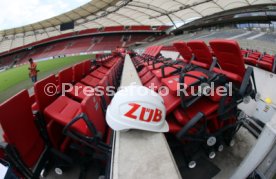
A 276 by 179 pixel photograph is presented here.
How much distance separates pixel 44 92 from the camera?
196 cm

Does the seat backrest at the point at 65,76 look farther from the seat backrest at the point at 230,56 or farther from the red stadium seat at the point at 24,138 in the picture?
the seat backrest at the point at 230,56

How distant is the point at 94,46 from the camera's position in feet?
105

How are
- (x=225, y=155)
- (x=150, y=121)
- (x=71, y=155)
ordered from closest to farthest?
(x=150, y=121) → (x=71, y=155) → (x=225, y=155)

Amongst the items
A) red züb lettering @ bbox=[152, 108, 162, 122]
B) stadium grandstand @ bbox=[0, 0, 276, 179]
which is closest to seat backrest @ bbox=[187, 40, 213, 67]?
stadium grandstand @ bbox=[0, 0, 276, 179]

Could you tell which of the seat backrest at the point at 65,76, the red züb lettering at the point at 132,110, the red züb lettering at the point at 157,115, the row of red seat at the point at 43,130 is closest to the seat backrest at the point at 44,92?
the row of red seat at the point at 43,130

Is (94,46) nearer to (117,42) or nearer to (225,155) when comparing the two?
(117,42)

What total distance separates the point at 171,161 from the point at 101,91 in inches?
47.9

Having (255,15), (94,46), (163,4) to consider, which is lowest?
(94,46)

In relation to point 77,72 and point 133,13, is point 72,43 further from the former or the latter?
point 77,72

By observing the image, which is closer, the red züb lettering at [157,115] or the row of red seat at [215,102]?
the red züb lettering at [157,115]

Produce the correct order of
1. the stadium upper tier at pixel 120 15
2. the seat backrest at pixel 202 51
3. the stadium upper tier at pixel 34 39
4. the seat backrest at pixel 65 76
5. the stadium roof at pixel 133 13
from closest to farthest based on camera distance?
the seat backrest at pixel 202 51, the seat backrest at pixel 65 76, the stadium roof at pixel 133 13, the stadium upper tier at pixel 120 15, the stadium upper tier at pixel 34 39

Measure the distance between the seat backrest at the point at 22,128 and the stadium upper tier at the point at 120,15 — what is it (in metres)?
18.2


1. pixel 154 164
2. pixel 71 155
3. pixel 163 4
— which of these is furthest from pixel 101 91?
pixel 163 4

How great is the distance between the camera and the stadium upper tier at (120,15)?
1775 centimetres
